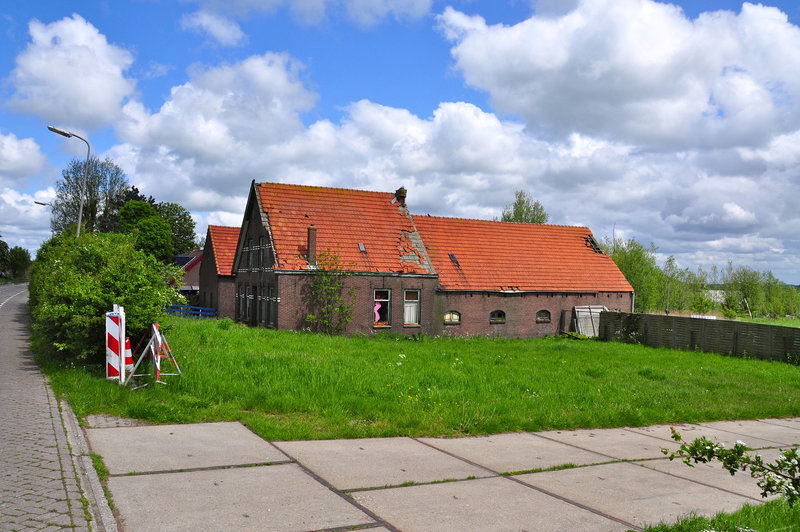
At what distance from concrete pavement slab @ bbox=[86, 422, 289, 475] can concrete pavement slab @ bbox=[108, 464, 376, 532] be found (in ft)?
1.06

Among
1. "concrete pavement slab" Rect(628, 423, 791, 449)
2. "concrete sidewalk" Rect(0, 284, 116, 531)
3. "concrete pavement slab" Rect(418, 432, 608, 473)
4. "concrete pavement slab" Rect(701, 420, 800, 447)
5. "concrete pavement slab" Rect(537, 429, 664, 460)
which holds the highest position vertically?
"concrete sidewalk" Rect(0, 284, 116, 531)

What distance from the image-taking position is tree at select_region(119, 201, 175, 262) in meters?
65.1

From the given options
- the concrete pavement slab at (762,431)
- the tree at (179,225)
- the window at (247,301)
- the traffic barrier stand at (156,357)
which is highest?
the tree at (179,225)

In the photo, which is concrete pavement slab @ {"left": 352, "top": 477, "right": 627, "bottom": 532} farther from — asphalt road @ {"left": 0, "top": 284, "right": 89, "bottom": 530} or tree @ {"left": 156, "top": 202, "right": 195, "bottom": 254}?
tree @ {"left": 156, "top": 202, "right": 195, "bottom": 254}

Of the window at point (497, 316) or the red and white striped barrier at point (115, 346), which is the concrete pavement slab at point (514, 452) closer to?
the red and white striped barrier at point (115, 346)

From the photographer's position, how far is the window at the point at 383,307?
94.3 ft

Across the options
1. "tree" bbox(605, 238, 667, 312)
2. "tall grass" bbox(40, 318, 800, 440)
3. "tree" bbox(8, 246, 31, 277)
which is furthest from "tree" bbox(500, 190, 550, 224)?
"tree" bbox(8, 246, 31, 277)

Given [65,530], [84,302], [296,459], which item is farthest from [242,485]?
[84,302]

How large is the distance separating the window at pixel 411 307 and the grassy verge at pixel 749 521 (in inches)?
936

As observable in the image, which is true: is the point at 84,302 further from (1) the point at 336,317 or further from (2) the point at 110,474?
(1) the point at 336,317

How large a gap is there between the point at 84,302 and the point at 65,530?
7.92 m

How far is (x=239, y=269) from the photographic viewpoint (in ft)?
111

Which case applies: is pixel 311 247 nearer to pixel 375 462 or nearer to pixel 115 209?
pixel 375 462

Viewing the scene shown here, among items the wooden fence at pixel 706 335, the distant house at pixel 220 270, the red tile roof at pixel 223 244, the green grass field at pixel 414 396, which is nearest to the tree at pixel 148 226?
the distant house at pixel 220 270
